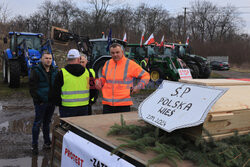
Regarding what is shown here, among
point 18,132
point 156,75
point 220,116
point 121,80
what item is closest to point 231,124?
point 220,116

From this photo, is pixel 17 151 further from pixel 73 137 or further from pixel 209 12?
pixel 209 12

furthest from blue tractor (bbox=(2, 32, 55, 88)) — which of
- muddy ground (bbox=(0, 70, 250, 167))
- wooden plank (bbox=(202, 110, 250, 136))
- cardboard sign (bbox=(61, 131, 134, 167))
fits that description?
wooden plank (bbox=(202, 110, 250, 136))

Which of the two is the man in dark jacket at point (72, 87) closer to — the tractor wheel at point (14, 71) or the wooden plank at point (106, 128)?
the wooden plank at point (106, 128)

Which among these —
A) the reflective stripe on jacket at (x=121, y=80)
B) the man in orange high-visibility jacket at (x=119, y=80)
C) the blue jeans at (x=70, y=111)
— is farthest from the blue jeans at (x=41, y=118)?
the reflective stripe on jacket at (x=121, y=80)

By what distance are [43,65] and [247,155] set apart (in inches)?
128

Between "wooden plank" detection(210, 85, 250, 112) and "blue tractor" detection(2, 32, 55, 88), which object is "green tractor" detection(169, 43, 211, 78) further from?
"wooden plank" detection(210, 85, 250, 112)

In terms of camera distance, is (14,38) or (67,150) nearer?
(67,150)

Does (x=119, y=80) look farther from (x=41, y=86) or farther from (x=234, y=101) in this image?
(x=234, y=101)

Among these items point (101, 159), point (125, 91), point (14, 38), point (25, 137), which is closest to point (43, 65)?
point (125, 91)

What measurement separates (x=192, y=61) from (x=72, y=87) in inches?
526

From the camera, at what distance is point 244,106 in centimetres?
179

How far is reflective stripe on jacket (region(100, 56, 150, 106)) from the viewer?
3.40m

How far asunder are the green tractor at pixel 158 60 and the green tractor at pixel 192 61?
3.37 ft

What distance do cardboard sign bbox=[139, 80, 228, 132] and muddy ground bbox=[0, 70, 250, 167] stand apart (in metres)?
1.26
